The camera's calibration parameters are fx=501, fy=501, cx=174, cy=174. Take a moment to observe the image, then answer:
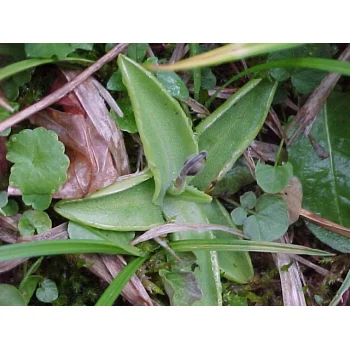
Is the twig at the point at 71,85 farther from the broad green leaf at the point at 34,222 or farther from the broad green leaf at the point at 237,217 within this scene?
the broad green leaf at the point at 237,217

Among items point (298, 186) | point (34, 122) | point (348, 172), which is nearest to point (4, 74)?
point (34, 122)

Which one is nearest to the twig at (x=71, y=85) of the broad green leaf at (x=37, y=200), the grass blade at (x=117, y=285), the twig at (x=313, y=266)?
the broad green leaf at (x=37, y=200)

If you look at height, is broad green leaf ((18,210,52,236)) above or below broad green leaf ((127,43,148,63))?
below

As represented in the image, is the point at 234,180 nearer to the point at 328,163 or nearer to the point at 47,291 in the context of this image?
the point at 328,163

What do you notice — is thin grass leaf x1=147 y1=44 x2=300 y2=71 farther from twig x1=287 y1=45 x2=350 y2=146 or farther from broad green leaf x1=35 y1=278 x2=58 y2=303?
broad green leaf x1=35 y1=278 x2=58 y2=303

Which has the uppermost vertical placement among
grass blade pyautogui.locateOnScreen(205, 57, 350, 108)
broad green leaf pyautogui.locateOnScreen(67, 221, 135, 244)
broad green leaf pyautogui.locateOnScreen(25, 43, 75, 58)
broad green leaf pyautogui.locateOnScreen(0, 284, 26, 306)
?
broad green leaf pyautogui.locateOnScreen(25, 43, 75, 58)

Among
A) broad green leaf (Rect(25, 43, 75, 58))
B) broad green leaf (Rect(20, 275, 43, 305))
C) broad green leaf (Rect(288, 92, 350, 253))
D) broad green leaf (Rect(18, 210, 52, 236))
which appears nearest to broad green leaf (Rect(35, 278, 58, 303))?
broad green leaf (Rect(20, 275, 43, 305))
